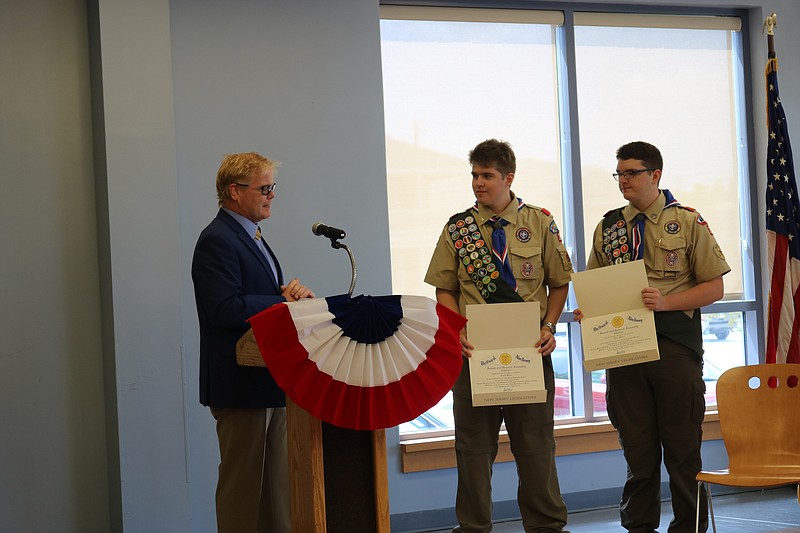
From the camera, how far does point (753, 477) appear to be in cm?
324

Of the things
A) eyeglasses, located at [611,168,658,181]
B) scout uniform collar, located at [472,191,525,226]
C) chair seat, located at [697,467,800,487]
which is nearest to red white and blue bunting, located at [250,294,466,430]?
scout uniform collar, located at [472,191,525,226]

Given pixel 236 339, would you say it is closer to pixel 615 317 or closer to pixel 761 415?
pixel 615 317

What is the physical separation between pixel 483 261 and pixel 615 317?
565mm

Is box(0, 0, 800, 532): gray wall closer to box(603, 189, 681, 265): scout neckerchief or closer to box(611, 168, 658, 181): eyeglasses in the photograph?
box(603, 189, 681, 265): scout neckerchief

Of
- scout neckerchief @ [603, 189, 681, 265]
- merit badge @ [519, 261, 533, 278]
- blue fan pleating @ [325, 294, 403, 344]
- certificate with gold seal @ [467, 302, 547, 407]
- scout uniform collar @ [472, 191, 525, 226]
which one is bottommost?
certificate with gold seal @ [467, 302, 547, 407]

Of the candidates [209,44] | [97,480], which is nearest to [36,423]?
[97,480]

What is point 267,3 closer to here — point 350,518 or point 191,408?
A: point 191,408

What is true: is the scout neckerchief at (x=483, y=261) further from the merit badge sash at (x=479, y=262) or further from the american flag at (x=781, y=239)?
the american flag at (x=781, y=239)

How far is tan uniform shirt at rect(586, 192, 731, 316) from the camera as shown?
355 centimetres

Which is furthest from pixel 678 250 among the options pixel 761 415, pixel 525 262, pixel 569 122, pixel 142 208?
pixel 142 208

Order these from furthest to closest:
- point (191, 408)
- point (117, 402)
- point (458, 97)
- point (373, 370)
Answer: point (458, 97)
point (191, 408)
point (117, 402)
point (373, 370)

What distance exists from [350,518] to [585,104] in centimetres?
320

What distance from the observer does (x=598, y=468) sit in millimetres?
4836

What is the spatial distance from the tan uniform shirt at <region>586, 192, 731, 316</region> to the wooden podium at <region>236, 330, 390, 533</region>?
5.29 ft
